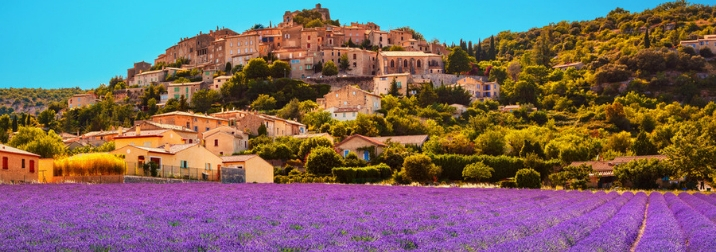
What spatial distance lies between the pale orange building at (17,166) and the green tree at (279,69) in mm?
78954

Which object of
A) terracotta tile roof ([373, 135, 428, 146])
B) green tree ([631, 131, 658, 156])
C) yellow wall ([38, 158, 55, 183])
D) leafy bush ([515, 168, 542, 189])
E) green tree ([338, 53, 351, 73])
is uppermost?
green tree ([338, 53, 351, 73])

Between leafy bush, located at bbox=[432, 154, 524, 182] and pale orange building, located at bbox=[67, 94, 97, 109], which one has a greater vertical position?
pale orange building, located at bbox=[67, 94, 97, 109]

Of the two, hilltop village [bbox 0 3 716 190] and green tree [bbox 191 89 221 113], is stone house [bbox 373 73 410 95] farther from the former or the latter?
green tree [bbox 191 89 221 113]

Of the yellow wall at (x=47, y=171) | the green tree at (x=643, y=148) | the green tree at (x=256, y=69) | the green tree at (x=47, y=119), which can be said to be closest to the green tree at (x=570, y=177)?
the green tree at (x=643, y=148)

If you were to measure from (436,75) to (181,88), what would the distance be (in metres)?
35.0

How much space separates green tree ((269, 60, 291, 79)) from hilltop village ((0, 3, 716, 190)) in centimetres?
19

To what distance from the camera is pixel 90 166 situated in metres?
40.1

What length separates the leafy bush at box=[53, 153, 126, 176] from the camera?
40.1 m

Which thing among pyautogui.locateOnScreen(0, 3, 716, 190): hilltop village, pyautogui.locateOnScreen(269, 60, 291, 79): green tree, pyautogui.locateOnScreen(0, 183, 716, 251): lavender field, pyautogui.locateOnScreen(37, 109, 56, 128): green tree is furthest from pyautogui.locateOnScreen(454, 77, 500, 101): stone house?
pyautogui.locateOnScreen(0, 183, 716, 251): lavender field

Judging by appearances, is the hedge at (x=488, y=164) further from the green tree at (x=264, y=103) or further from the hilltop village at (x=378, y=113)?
the green tree at (x=264, y=103)

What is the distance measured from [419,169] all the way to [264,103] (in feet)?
172

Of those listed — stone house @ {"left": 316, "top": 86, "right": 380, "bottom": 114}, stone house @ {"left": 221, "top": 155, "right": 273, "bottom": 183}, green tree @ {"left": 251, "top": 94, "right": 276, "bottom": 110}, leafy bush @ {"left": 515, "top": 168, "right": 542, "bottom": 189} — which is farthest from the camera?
green tree @ {"left": 251, "top": 94, "right": 276, "bottom": 110}

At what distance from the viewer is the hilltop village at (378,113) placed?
177 ft

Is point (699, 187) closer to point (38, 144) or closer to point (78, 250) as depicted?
point (38, 144)
